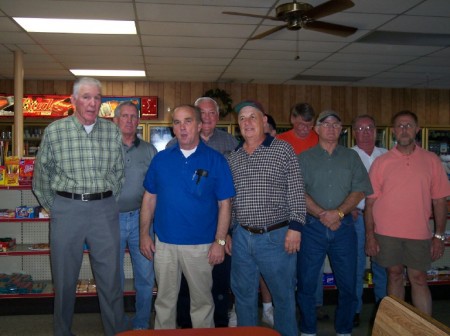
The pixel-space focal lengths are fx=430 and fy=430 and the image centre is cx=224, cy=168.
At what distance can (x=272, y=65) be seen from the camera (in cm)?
792

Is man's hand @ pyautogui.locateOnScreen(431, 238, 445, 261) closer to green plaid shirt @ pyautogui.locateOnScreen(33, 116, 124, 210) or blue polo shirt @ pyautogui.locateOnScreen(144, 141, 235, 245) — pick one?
blue polo shirt @ pyautogui.locateOnScreen(144, 141, 235, 245)

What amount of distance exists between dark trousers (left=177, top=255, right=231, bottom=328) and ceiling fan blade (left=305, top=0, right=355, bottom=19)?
242 centimetres

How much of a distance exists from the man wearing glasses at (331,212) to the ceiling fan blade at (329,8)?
1.24 metres

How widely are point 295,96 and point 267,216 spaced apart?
7.77m

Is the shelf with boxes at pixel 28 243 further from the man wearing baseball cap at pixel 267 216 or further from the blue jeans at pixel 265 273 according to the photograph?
the man wearing baseball cap at pixel 267 216

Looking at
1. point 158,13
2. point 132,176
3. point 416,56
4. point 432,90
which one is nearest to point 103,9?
point 158,13

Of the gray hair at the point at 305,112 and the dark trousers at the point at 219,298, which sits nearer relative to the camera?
the dark trousers at the point at 219,298

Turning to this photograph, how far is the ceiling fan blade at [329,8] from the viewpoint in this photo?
3824mm

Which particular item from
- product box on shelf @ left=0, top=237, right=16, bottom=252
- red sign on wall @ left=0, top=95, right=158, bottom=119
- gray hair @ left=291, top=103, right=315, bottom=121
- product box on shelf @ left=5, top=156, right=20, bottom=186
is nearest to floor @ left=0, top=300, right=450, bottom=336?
product box on shelf @ left=0, top=237, right=16, bottom=252

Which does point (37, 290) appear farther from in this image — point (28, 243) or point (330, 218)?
point (330, 218)

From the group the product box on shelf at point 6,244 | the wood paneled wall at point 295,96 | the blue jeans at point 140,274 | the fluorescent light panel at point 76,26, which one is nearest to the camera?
the blue jeans at point 140,274

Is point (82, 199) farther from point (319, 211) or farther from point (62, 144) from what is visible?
point (319, 211)

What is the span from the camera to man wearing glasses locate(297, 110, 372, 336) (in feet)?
10.3

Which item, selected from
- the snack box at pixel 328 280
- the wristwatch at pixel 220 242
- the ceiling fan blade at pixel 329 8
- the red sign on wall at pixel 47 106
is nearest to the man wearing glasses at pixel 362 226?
the snack box at pixel 328 280
